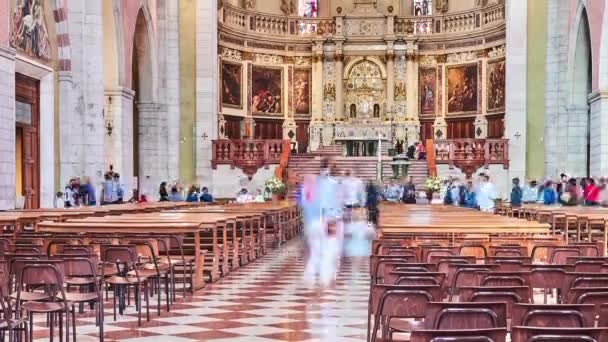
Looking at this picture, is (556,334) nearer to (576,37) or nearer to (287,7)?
(576,37)

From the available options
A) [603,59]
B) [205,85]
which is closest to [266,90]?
[205,85]

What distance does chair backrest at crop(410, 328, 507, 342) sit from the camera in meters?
4.36

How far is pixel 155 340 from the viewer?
347 inches

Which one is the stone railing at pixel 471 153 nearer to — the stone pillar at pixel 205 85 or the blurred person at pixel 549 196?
the blurred person at pixel 549 196

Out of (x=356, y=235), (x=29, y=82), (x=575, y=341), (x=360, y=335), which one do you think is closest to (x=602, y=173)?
(x=356, y=235)

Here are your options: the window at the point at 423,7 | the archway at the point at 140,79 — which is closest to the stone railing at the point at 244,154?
Result: the archway at the point at 140,79

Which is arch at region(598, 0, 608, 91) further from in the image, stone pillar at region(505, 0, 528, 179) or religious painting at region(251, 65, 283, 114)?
religious painting at region(251, 65, 283, 114)

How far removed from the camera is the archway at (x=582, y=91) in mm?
28078

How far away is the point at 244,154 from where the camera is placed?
34.0 metres

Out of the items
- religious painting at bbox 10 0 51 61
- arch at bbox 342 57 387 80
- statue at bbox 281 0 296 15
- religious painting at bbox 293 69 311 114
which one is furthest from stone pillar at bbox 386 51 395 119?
religious painting at bbox 10 0 51 61

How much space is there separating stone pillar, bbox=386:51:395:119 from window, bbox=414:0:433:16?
9.36ft

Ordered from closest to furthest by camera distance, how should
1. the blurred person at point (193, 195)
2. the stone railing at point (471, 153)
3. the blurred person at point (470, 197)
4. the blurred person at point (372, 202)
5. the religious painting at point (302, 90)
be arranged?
1. the blurred person at point (372, 202)
2. the blurred person at point (470, 197)
3. the blurred person at point (193, 195)
4. the stone railing at point (471, 153)
5. the religious painting at point (302, 90)

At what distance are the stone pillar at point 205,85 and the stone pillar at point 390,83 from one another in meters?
10.7

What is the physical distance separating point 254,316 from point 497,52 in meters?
30.7
